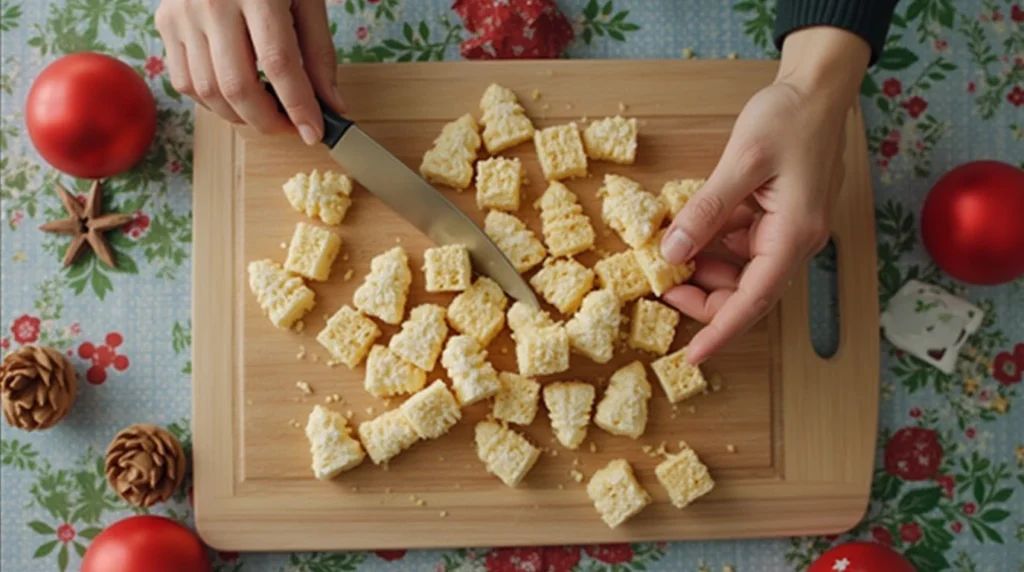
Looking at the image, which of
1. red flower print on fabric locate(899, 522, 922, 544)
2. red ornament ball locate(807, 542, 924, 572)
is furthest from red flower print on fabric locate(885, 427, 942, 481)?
red ornament ball locate(807, 542, 924, 572)

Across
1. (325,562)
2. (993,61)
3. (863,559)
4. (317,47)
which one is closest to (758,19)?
(993,61)

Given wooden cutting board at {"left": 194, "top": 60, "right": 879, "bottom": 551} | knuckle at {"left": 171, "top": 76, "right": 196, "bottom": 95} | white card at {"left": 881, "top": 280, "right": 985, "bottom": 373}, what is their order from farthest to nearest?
white card at {"left": 881, "top": 280, "right": 985, "bottom": 373}
wooden cutting board at {"left": 194, "top": 60, "right": 879, "bottom": 551}
knuckle at {"left": 171, "top": 76, "right": 196, "bottom": 95}

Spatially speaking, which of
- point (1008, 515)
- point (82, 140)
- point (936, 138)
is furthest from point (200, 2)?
point (1008, 515)

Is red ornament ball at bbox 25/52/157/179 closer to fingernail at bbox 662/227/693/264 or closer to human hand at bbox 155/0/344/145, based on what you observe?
human hand at bbox 155/0/344/145

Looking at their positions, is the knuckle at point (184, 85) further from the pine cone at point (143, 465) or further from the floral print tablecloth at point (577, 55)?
the pine cone at point (143, 465)

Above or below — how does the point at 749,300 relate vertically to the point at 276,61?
below

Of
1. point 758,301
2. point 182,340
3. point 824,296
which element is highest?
point 758,301

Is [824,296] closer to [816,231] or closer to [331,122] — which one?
[816,231]

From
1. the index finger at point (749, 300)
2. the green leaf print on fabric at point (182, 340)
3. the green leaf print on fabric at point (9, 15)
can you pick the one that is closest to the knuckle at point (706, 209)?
the index finger at point (749, 300)
